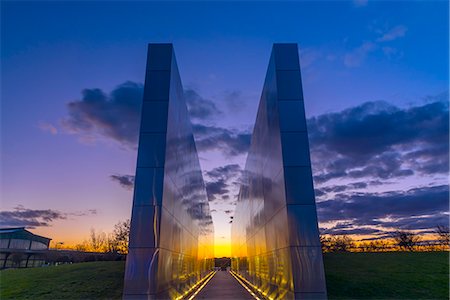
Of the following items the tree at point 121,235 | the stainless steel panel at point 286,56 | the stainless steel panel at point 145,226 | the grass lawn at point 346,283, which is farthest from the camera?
the tree at point 121,235

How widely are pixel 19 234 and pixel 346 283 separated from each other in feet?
187

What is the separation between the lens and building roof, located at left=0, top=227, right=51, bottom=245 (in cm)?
Answer: 4762

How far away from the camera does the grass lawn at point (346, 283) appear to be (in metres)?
14.3

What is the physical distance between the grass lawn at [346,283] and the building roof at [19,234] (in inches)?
1479

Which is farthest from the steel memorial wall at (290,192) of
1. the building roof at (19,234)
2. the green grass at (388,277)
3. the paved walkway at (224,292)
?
the building roof at (19,234)

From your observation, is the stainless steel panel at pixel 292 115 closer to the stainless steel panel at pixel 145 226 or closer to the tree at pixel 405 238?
the stainless steel panel at pixel 145 226

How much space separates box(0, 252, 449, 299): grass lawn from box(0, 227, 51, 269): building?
33.3 metres

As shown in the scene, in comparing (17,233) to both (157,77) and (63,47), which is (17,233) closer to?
(63,47)

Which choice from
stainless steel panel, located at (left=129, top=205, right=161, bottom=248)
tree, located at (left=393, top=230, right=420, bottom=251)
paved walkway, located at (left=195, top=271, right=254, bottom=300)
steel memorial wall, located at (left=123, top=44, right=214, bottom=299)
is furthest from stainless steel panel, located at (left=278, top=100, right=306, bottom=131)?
tree, located at (left=393, top=230, right=420, bottom=251)

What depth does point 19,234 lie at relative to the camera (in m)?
50.2

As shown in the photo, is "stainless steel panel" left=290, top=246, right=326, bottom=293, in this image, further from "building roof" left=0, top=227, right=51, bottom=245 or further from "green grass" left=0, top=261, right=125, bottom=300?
"building roof" left=0, top=227, right=51, bottom=245

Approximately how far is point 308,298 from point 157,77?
8.15 metres

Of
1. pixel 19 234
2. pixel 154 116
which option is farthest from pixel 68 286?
pixel 19 234

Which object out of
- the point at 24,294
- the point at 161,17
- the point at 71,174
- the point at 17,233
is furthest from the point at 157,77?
the point at 17,233
